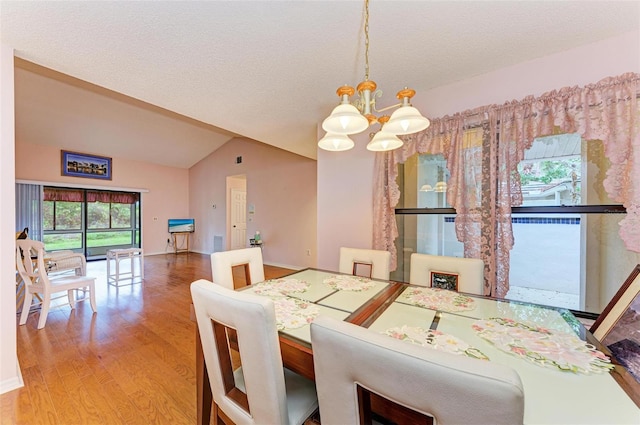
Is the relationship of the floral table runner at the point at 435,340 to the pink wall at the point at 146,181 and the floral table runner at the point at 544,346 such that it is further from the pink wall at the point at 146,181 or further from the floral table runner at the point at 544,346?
the pink wall at the point at 146,181

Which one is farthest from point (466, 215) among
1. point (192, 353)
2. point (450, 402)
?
point (192, 353)

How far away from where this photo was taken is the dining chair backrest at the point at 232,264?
170cm

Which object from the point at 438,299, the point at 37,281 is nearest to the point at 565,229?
the point at 438,299

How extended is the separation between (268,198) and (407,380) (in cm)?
562

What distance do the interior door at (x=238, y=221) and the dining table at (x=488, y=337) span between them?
5613 mm

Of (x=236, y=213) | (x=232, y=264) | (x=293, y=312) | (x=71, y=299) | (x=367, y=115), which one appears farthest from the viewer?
(x=236, y=213)

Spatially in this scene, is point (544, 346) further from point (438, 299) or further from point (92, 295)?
point (92, 295)

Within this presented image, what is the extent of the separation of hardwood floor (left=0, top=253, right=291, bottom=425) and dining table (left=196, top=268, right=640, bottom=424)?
2.25ft

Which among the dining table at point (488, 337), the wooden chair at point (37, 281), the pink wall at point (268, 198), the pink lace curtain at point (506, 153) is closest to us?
the dining table at point (488, 337)

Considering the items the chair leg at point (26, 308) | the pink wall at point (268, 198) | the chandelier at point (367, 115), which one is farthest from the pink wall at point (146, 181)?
the chandelier at point (367, 115)

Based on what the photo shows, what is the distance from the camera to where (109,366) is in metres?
1.87

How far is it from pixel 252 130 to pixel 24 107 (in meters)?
4.47

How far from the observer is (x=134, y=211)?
6746mm

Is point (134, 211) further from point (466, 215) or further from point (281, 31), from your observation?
point (466, 215)
